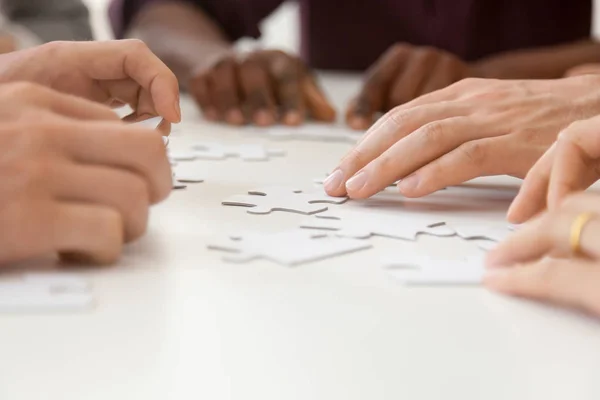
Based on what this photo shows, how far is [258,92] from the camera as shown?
5.81 feet

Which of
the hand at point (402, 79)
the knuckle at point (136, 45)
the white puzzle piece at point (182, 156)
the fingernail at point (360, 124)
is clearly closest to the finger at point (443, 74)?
the hand at point (402, 79)

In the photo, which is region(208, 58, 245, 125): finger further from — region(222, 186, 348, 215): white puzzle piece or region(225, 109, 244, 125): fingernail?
region(222, 186, 348, 215): white puzzle piece

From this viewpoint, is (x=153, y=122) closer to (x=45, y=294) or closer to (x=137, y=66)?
(x=137, y=66)

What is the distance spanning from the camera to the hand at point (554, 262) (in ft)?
1.89

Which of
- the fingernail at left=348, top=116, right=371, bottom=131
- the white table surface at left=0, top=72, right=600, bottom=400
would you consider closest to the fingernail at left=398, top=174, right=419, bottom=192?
the white table surface at left=0, top=72, right=600, bottom=400

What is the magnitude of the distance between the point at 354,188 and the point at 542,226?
342 millimetres

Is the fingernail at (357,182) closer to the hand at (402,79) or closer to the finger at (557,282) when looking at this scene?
the finger at (557,282)

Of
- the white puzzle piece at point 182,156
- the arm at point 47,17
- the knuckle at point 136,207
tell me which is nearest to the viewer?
the knuckle at point 136,207

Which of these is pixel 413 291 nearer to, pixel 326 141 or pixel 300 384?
pixel 300 384

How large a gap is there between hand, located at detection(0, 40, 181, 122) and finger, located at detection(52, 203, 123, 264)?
0.35m

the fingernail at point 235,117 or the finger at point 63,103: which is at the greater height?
the finger at point 63,103

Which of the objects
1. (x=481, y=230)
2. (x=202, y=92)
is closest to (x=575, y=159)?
(x=481, y=230)

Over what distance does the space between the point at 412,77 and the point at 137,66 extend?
91 cm

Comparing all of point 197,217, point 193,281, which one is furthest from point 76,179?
point 197,217
